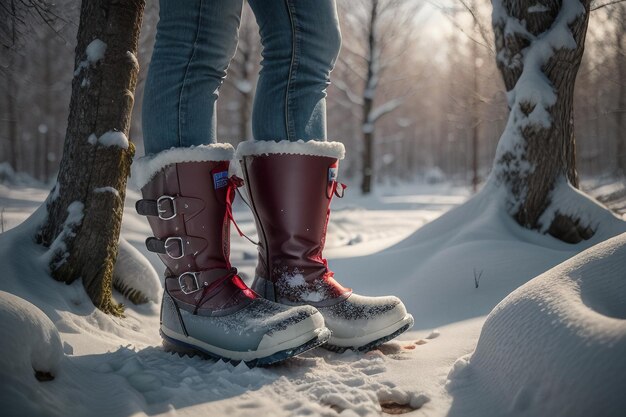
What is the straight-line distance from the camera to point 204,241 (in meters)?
1.14

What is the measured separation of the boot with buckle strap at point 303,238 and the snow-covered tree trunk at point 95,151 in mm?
560

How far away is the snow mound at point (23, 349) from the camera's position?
681 millimetres

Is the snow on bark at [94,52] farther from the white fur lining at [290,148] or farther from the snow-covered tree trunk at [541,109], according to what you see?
the snow-covered tree trunk at [541,109]

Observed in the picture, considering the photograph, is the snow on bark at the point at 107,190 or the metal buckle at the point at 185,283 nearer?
the metal buckle at the point at 185,283

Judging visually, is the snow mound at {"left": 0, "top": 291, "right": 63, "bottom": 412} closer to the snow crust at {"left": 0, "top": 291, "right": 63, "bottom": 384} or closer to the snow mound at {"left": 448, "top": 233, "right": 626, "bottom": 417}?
the snow crust at {"left": 0, "top": 291, "right": 63, "bottom": 384}

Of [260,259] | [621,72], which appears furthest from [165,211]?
[621,72]

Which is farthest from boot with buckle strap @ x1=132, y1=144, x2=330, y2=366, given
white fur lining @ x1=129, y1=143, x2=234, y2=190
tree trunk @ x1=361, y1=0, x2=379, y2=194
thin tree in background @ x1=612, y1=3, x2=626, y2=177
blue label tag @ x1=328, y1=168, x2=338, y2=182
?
tree trunk @ x1=361, y1=0, x2=379, y2=194

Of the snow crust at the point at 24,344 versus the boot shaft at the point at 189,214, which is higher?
the boot shaft at the point at 189,214

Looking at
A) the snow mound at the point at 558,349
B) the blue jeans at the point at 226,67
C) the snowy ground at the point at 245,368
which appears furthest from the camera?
the blue jeans at the point at 226,67

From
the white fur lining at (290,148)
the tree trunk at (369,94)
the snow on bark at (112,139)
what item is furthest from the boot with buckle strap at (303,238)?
the tree trunk at (369,94)

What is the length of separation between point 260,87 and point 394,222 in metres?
5.36

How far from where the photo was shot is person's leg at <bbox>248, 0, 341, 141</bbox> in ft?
3.90

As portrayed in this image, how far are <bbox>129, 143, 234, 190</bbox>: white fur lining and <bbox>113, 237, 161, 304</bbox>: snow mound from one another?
0.72 metres

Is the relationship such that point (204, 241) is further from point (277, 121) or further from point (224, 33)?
point (224, 33)
